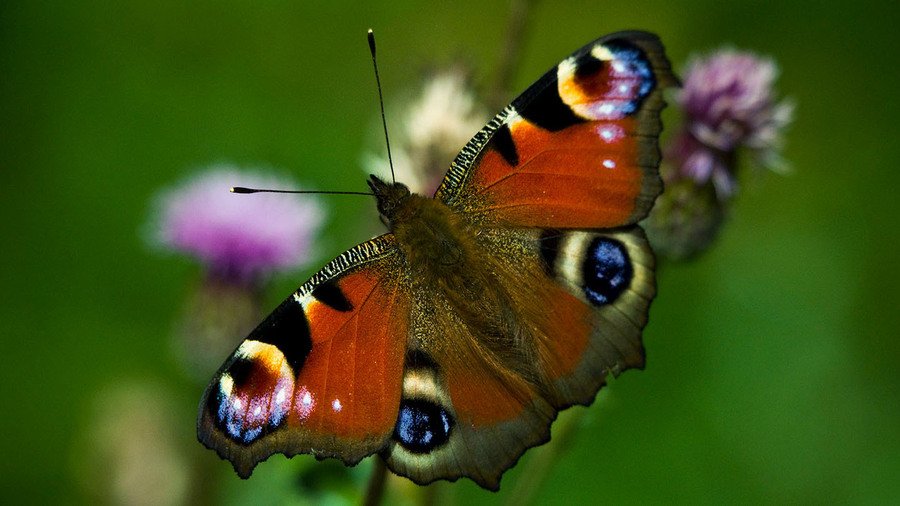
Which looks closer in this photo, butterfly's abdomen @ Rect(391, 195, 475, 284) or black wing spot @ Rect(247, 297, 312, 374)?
black wing spot @ Rect(247, 297, 312, 374)

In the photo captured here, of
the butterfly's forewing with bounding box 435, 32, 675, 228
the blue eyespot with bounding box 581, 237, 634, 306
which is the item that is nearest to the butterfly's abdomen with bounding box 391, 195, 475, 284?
the butterfly's forewing with bounding box 435, 32, 675, 228

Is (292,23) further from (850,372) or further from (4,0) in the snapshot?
(850,372)

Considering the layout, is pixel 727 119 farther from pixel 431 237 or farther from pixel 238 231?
pixel 238 231

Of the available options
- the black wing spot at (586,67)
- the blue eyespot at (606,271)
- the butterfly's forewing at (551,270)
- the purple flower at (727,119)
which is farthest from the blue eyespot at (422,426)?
the purple flower at (727,119)

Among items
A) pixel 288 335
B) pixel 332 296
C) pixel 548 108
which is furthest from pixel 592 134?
pixel 288 335

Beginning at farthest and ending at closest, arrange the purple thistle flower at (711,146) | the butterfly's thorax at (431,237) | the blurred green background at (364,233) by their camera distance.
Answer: the blurred green background at (364,233), the purple thistle flower at (711,146), the butterfly's thorax at (431,237)

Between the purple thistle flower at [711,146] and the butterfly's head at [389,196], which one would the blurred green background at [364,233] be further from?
the butterfly's head at [389,196]

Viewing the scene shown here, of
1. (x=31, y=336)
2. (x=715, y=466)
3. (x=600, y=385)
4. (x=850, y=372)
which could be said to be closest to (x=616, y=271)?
(x=600, y=385)

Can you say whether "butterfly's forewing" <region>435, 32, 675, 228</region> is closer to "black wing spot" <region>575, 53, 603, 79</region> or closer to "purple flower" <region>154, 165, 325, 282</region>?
"black wing spot" <region>575, 53, 603, 79</region>
